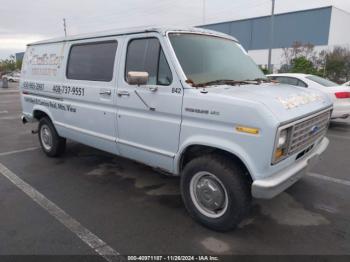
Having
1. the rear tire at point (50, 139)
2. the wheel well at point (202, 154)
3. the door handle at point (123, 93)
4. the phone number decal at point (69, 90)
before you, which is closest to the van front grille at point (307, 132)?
the wheel well at point (202, 154)

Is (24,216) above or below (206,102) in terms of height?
below

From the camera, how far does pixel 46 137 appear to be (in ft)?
20.0

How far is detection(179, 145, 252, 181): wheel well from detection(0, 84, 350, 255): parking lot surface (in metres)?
0.69

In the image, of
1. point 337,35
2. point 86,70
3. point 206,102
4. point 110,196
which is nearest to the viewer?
point 206,102

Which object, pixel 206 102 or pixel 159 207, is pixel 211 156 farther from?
pixel 159 207

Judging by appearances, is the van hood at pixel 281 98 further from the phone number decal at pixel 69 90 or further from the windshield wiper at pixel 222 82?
the phone number decal at pixel 69 90

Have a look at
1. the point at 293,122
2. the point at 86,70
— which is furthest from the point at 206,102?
the point at 86,70

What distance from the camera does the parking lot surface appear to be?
10.3 ft

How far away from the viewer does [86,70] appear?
188 inches

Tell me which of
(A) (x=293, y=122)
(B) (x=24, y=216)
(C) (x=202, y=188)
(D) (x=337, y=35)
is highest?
(D) (x=337, y=35)

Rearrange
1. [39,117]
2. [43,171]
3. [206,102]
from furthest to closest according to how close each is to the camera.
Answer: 1. [39,117]
2. [43,171]
3. [206,102]

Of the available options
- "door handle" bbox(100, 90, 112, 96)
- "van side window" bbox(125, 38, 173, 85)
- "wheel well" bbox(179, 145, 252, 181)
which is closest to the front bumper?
"wheel well" bbox(179, 145, 252, 181)

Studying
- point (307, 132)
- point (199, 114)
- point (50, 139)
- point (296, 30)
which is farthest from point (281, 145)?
point (296, 30)

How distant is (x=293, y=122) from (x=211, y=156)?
91 cm
